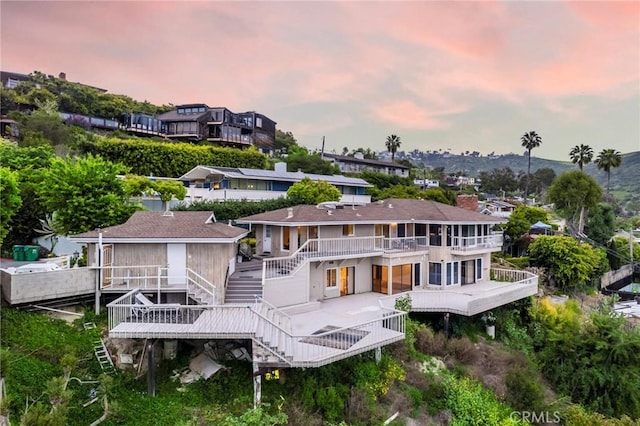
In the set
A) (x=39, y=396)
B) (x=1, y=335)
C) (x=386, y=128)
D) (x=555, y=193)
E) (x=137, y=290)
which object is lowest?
(x=39, y=396)

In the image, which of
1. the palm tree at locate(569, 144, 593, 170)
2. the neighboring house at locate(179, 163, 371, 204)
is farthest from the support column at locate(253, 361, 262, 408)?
the palm tree at locate(569, 144, 593, 170)

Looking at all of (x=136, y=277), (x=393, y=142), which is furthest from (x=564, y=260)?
(x=393, y=142)

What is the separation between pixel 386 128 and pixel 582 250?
62578 millimetres

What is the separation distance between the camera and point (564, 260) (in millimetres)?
28578

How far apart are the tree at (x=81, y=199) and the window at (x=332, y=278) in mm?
10452

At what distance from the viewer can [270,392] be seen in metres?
11.4

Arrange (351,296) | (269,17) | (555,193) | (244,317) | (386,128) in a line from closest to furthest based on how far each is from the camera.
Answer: (244,317)
(351,296)
(269,17)
(555,193)
(386,128)

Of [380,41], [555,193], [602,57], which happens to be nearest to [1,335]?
[380,41]

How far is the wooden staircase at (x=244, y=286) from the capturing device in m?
15.0

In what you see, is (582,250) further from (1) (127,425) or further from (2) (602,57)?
(1) (127,425)

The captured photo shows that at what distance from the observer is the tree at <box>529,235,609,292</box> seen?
28.2m

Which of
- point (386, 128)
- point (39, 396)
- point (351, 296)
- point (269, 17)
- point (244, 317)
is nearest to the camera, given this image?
point (39, 396)

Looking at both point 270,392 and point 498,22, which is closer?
point 270,392

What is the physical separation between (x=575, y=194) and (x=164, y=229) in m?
43.9
